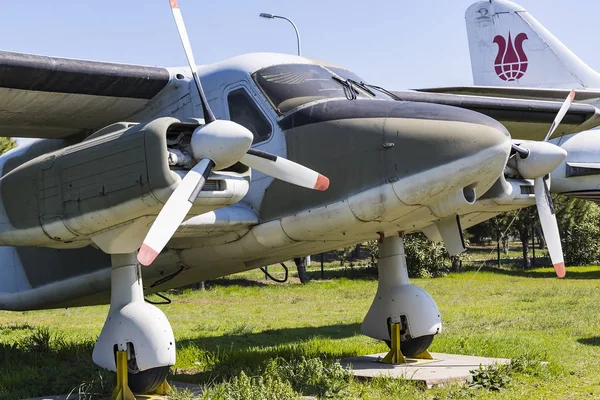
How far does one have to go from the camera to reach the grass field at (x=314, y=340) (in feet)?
29.8

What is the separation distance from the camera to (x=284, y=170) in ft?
27.3

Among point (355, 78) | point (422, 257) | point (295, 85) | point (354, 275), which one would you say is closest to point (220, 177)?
point (295, 85)

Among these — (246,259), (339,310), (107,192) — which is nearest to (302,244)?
(246,259)

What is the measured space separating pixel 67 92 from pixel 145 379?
3.82 metres

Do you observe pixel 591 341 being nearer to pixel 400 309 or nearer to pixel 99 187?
pixel 400 309

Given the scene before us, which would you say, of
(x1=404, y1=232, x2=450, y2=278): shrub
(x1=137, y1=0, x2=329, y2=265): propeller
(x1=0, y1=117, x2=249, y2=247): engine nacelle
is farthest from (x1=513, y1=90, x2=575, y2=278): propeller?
(x1=404, y1=232, x2=450, y2=278): shrub

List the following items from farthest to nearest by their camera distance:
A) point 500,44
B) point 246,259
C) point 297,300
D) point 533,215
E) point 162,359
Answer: point 533,215 < point 500,44 < point 297,300 < point 246,259 < point 162,359

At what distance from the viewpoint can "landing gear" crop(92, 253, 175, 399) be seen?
8.23m

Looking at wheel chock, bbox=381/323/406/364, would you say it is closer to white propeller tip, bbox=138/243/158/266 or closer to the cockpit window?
the cockpit window

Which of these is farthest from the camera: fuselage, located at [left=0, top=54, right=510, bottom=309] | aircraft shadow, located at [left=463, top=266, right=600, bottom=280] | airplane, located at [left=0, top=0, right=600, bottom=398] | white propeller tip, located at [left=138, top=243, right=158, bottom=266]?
aircraft shadow, located at [left=463, top=266, right=600, bottom=280]

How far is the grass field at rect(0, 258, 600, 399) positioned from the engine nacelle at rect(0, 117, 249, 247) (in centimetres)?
198

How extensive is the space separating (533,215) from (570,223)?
3.78 metres

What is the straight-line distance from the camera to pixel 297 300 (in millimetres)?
26047

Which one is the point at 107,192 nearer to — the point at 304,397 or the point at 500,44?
the point at 304,397
